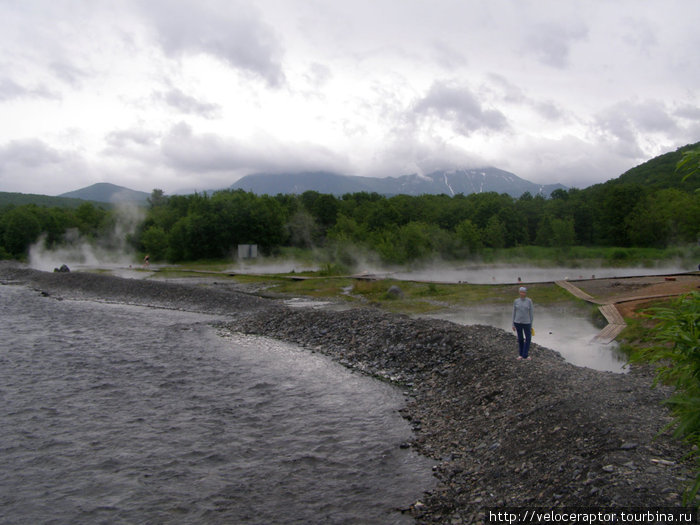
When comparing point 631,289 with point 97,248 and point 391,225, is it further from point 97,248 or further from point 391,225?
point 97,248

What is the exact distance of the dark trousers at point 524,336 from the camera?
64.1ft

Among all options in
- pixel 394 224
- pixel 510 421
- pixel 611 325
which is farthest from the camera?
pixel 394 224

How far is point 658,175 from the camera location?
135m

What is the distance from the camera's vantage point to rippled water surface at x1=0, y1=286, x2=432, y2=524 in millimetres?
11602

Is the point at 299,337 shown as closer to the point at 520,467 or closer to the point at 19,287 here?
the point at 520,467

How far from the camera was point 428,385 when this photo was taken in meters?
20.1

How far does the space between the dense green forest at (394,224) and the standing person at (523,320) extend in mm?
57514

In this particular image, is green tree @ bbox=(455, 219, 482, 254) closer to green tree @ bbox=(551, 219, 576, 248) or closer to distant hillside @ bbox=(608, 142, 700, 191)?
green tree @ bbox=(551, 219, 576, 248)

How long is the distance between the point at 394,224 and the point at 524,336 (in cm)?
8453

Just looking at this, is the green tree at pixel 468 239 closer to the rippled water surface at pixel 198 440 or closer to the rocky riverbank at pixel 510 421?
the rocky riverbank at pixel 510 421

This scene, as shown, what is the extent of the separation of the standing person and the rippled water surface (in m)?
5.24

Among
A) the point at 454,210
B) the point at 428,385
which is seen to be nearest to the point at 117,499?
the point at 428,385

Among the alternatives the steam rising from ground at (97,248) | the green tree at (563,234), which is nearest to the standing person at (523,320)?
the green tree at (563,234)

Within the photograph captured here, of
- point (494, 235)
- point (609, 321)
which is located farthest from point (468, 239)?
point (609, 321)
